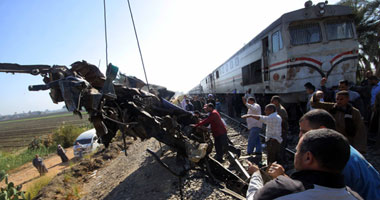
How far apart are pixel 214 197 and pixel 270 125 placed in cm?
208

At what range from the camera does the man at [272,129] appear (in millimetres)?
4739

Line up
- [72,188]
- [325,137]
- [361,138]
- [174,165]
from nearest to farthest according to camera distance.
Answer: [325,137] < [361,138] < [174,165] < [72,188]

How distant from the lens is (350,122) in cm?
338

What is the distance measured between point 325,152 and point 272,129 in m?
3.72

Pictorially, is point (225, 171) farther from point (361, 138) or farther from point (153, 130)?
point (361, 138)

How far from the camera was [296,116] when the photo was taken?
922 centimetres

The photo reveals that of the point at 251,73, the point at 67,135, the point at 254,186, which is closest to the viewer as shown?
the point at 254,186

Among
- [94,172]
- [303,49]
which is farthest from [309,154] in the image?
[94,172]

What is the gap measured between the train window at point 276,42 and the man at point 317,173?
780cm

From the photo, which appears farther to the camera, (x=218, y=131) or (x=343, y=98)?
(x=218, y=131)

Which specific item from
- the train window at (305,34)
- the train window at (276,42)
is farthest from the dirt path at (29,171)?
the train window at (305,34)

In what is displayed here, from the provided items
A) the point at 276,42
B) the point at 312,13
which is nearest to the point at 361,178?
the point at 276,42

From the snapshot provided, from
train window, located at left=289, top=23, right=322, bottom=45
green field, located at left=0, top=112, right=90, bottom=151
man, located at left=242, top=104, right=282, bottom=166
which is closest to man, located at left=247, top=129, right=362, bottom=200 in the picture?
man, located at left=242, top=104, right=282, bottom=166

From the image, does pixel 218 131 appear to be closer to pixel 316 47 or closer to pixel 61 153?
pixel 316 47
